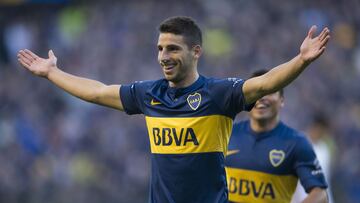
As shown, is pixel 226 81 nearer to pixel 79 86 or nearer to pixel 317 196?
pixel 79 86

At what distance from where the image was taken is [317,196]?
25.8 feet

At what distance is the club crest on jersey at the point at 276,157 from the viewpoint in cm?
812

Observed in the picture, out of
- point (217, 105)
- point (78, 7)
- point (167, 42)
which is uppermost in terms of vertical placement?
point (78, 7)

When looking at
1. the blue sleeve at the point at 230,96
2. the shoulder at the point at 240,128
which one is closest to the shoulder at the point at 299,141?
the shoulder at the point at 240,128

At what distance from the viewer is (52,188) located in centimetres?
1661

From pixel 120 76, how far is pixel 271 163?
10.9m

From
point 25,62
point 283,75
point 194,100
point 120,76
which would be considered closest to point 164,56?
point 194,100

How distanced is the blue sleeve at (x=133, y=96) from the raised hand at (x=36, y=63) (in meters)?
0.60

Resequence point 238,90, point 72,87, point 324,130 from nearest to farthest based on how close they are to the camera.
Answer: point 238,90
point 72,87
point 324,130

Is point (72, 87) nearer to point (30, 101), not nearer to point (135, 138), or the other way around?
point (135, 138)

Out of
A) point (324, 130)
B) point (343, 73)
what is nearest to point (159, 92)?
point (324, 130)

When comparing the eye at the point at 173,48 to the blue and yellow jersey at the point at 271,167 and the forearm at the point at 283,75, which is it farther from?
the blue and yellow jersey at the point at 271,167

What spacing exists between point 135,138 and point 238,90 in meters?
10.6

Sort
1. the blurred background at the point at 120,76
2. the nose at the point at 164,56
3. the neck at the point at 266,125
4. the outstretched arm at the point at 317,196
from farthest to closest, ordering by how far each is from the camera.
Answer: the blurred background at the point at 120,76 < the neck at the point at 266,125 < the outstretched arm at the point at 317,196 < the nose at the point at 164,56
